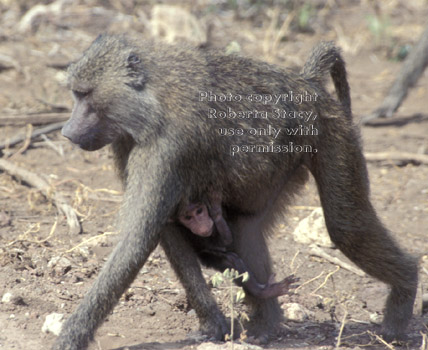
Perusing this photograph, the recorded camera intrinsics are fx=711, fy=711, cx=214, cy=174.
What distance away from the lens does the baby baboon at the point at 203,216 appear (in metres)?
3.03

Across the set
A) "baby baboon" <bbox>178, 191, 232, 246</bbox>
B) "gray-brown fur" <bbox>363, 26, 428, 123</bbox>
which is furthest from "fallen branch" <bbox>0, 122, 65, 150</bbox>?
"gray-brown fur" <bbox>363, 26, 428, 123</bbox>

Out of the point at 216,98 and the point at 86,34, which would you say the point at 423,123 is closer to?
the point at 86,34

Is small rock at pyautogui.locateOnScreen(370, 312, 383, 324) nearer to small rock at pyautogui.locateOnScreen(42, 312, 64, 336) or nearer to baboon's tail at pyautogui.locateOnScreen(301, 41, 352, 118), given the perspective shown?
baboon's tail at pyautogui.locateOnScreen(301, 41, 352, 118)

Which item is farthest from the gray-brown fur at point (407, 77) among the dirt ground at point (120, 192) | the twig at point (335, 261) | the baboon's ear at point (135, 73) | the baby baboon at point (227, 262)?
the baboon's ear at point (135, 73)

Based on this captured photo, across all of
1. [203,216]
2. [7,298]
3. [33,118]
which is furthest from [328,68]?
[33,118]

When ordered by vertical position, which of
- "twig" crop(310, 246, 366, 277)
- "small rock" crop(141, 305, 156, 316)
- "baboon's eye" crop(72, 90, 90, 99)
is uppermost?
"baboon's eye" crop(72, 90, 90, 99)

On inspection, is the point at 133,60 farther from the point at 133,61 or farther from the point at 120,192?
the point at 120,192

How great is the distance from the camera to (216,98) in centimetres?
294

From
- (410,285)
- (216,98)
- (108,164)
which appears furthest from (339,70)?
(108,164)

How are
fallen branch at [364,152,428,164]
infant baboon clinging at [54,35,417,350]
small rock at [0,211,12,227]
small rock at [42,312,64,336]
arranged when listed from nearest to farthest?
infant baboon clinging at [54,35,417,350] < small rock at [42,312,64,336] < small rock at [0,211,12,227] < fallen branch at [364,152,428,164]

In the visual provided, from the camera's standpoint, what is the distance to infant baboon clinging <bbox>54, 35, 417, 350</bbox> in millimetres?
2721

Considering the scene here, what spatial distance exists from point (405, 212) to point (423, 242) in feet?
1.39

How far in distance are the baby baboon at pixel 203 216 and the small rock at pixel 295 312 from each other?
80 centimetres

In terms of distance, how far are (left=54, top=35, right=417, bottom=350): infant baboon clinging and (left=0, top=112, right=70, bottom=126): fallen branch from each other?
2.52m
